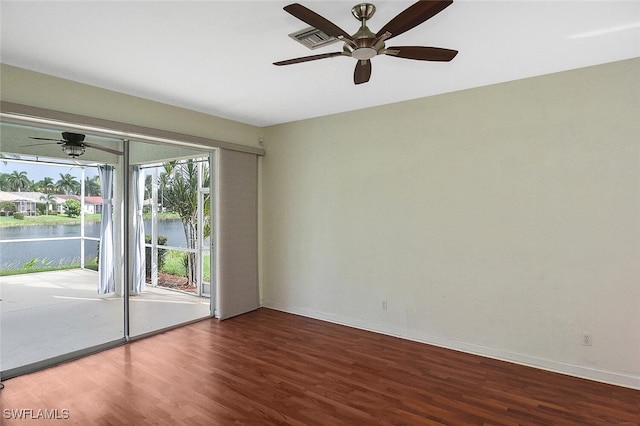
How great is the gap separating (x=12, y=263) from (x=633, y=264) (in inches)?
212

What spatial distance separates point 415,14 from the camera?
1.77m

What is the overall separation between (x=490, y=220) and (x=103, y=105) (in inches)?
159

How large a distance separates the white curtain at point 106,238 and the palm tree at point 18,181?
0.64m

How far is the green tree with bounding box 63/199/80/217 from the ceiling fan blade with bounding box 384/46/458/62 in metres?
3.40

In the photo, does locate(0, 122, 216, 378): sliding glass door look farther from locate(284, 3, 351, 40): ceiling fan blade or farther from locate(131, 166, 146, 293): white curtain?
locate(284, 3, 351, 40): ceiling fan blade

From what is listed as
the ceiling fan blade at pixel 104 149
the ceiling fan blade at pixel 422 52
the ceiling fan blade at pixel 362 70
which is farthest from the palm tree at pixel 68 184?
the ceiling fan blade at pixel 422 52

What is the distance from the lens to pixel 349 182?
4367mm

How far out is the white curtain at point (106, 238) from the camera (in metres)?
3.76

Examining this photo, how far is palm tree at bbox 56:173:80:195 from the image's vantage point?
3469mm

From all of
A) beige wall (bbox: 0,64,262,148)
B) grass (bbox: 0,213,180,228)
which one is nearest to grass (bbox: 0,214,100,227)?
grass (bbox: 0,213,180,228)

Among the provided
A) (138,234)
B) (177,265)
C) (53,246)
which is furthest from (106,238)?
(177,265)

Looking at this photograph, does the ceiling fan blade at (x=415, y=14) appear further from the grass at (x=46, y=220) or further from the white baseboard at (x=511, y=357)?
the grass at (x=46, y=220)

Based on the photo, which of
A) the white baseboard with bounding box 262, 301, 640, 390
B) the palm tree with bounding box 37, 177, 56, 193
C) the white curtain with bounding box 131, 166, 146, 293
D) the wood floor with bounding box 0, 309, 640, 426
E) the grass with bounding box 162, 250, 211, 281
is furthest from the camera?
the grass with bounding box 162, 250, 211, 281

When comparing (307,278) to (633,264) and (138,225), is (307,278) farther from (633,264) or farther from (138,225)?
(633,264)
